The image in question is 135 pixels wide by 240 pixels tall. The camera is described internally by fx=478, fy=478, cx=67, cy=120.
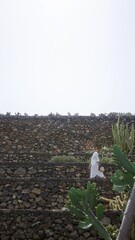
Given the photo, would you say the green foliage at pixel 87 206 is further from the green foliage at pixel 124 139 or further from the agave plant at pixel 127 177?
the green foliage at pixel 124 139

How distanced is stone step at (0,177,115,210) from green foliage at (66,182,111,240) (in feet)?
9.53

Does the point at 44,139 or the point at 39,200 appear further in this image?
the point at 44,139

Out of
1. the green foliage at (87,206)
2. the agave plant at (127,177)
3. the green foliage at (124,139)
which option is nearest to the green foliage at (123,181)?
the agave plant at (127,177)

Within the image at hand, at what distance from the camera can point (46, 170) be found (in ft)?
33.6

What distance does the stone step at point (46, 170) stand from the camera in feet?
33.3

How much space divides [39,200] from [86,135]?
590 cm

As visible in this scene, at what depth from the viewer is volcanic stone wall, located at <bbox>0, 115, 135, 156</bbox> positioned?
13438 millimetres

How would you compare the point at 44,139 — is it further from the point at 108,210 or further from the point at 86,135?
the point at 108,210

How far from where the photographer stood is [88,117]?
1582 centimetres

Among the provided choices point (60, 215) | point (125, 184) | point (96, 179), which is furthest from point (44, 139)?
point (125, 184)

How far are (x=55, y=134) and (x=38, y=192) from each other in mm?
5632

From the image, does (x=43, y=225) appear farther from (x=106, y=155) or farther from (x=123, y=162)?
(x=106, y=155)

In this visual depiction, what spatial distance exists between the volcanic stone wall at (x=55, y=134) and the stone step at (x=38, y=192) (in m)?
3.18

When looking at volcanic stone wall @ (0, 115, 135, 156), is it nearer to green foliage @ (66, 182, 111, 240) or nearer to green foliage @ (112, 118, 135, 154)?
green foliage @ (112, 118, 135, 154)
